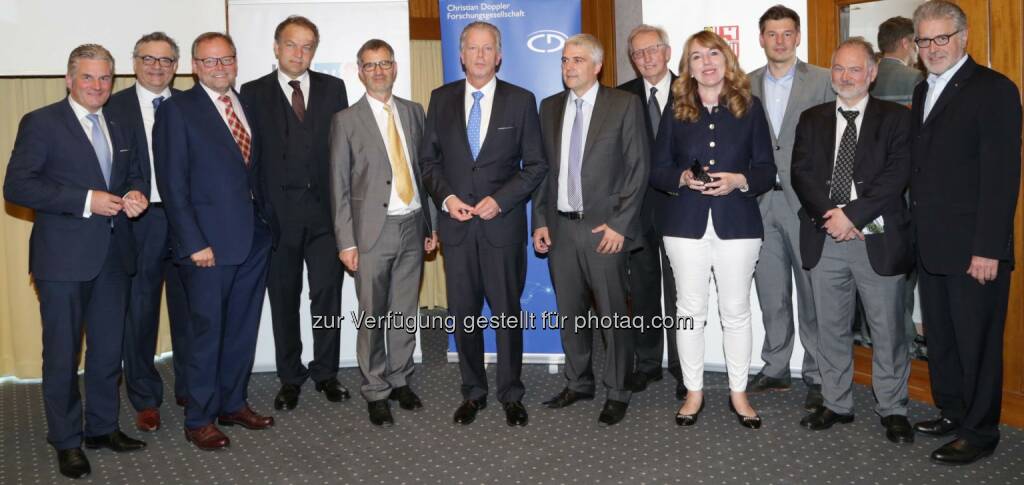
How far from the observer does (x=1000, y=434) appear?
12.9ft

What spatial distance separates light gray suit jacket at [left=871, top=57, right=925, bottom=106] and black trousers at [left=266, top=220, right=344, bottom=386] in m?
2.96

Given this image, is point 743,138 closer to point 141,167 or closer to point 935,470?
point 935,470

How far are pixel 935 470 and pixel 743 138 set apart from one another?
157 cm

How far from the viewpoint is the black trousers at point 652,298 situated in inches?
184

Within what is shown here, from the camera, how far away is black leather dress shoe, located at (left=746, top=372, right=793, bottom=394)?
4.70m

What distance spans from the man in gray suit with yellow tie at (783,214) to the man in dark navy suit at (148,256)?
114 inches

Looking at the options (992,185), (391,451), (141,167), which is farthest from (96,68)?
(992,185)

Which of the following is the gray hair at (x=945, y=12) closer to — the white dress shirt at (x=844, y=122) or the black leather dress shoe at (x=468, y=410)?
the white dress shirt at (x=844, y=122)

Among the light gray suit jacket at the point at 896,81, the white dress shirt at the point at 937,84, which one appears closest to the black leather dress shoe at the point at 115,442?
the white dress shirt at the point at 937,84

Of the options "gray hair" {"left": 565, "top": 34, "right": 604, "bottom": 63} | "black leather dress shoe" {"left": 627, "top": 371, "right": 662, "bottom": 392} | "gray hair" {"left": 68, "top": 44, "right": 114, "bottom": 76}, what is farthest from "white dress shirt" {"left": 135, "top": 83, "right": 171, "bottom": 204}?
"black leather dress shoe" {"left": 627, "top": 371, "right": 662, "bottom": 392}

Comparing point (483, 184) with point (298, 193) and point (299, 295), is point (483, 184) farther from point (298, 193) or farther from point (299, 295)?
point (299, 295)

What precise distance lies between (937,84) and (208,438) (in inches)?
137

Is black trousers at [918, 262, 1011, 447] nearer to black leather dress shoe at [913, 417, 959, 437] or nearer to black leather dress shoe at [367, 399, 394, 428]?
black leather dress shoe at [913, 417, 959, 437]

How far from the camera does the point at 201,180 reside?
156 inches
